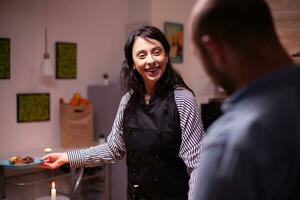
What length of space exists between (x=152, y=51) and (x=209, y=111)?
209 cm

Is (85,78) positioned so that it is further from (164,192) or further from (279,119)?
(279,119)

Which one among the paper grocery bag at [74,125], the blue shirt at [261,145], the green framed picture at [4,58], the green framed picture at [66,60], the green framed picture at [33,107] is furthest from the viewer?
the green framed picture at [66,60]

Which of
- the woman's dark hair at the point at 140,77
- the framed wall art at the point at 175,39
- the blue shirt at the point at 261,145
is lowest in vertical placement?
the blue shirt at the point at 261,145

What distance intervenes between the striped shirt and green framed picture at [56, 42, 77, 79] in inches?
80.4

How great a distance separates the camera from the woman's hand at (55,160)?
171 centimetres

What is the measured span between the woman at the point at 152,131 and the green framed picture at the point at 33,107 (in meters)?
1.73

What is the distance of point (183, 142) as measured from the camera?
1.51 m

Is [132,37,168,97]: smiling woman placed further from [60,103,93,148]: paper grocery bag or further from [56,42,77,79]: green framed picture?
[56,42,77,79]: green framed picture

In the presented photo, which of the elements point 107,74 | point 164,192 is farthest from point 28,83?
point 164,192

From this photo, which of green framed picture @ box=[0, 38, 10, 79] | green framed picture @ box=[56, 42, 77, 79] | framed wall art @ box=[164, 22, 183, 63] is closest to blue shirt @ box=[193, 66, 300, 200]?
green framed picture @ box=[0, 38, 10, 79]

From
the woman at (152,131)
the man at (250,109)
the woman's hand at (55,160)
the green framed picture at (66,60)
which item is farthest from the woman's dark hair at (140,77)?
the green framed picture at (66,60)

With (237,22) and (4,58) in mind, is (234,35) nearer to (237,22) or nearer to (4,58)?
(237,22)

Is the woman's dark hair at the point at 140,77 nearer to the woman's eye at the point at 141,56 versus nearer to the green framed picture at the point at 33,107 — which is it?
the woman's eye at the point at 141,56

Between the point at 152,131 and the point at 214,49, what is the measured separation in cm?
91
